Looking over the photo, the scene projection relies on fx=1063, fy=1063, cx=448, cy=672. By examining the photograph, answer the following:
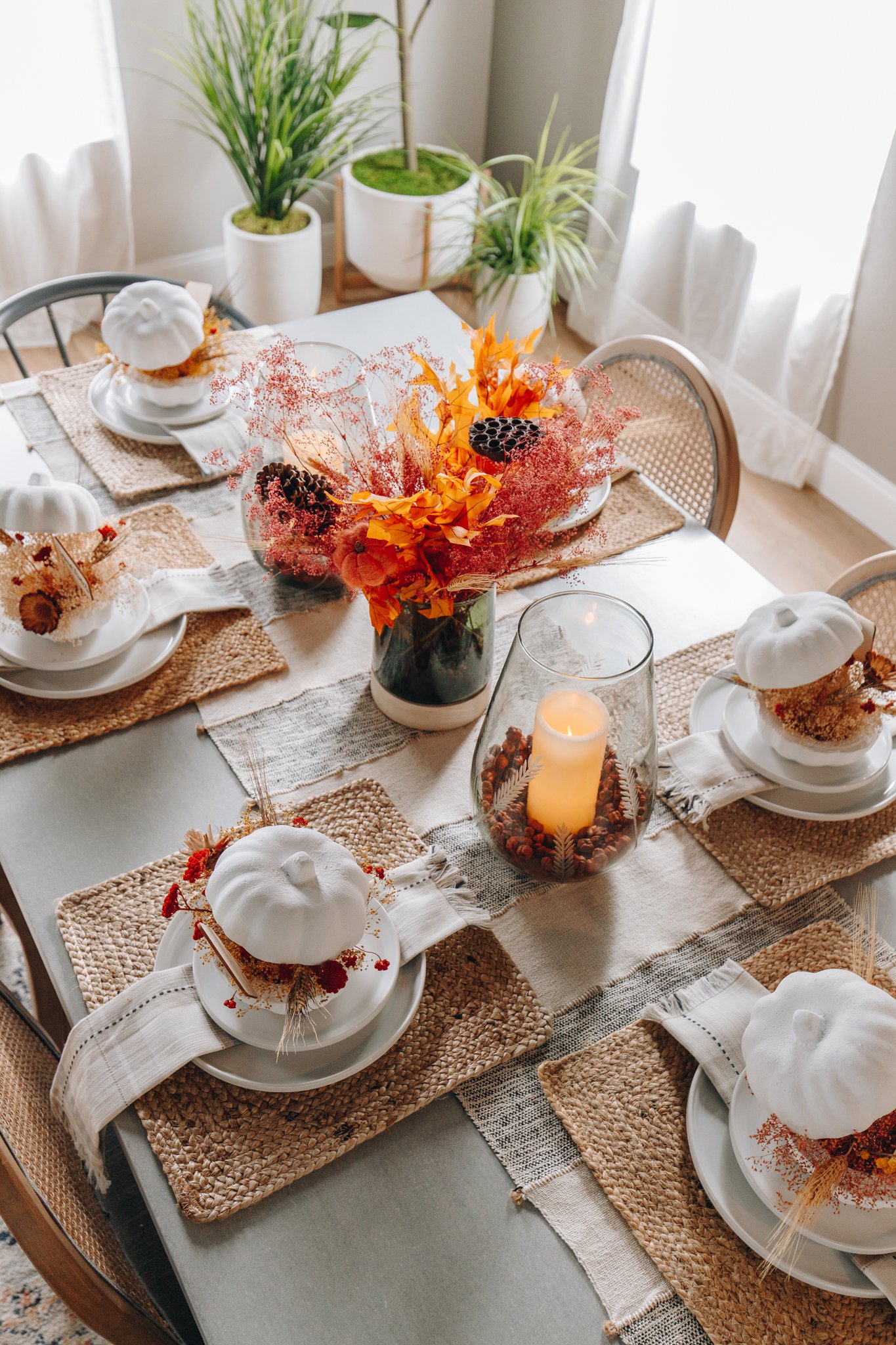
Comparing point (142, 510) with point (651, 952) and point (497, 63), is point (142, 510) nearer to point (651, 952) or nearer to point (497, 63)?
point (651, 952)

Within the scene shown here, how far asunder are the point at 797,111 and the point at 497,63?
140 centimetres

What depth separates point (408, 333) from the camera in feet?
5.51

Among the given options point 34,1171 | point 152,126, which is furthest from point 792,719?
point 152,126

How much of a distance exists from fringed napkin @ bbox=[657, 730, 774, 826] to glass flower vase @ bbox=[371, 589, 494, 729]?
0.21 metres

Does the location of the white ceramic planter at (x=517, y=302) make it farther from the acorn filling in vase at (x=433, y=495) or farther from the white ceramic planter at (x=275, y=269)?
the acorn filling in vase at (x=433, y=495)

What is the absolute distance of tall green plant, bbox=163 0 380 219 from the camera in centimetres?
282

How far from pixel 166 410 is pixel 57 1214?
1036 millimetres

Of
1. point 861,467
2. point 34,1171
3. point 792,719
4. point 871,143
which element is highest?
point 871,143

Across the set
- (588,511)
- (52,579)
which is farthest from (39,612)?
(588,511)

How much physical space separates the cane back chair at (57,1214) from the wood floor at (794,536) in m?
2.12

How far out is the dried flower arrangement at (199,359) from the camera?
143cm

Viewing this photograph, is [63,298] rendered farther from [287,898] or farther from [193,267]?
[193,267]

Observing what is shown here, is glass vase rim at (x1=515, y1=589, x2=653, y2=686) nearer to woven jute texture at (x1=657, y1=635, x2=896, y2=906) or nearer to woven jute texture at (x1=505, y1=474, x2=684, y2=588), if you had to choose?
woven jute texture at (x1=657, y1=635, x2=896, y2=906)

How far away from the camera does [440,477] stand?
85cm
